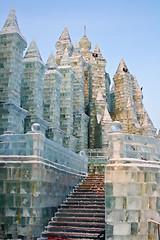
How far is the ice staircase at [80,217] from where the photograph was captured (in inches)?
419

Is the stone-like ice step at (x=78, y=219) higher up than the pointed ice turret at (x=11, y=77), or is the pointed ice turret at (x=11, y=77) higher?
the pointed ice turret at (x=11, y=77)

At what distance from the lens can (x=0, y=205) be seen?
10.2 metres

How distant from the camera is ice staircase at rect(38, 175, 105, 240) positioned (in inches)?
419

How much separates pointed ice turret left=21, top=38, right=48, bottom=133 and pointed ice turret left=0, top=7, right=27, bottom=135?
182 cm

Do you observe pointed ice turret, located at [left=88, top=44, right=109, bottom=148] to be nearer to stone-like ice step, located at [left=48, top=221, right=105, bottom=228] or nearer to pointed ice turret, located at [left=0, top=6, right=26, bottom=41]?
pointed ice turret, located at [left=0, top=6, right=26, bottom=41]

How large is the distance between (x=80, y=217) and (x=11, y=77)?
9082 millimetres

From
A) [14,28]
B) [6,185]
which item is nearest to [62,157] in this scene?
[6,185]

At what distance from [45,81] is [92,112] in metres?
9.02

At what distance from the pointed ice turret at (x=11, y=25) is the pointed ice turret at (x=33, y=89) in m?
2.68

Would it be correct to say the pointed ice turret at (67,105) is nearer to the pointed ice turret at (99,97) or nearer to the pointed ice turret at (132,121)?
the pointed ice turret at (99,97)

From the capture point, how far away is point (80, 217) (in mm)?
11727

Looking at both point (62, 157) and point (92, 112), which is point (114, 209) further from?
point (92, 112)

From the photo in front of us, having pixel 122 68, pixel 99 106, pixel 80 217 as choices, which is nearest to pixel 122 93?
pixel 122 68

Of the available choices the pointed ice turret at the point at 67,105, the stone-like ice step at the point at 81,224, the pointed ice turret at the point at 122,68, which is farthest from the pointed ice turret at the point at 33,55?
the pointed ice turret at the point at 122,68
